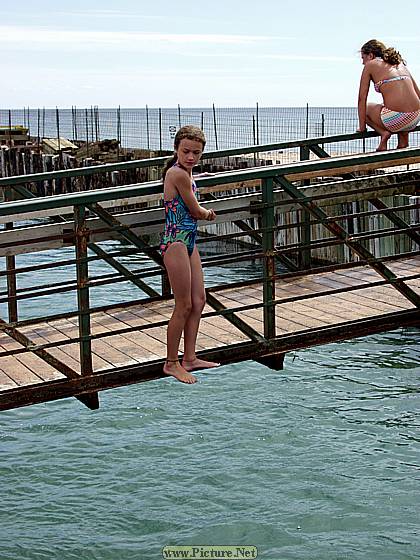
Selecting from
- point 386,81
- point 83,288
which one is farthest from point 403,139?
point 83,288

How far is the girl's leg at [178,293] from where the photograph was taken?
24.9ft

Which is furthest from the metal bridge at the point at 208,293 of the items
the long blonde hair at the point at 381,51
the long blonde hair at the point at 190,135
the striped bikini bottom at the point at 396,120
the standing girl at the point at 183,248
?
the long blonde hair at the point at 381,51

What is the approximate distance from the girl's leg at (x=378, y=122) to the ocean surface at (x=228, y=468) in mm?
3685

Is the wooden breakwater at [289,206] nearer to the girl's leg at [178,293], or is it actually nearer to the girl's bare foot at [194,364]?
the girl's leg at [178,293]

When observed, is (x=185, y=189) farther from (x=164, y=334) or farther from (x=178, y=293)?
(x=164, y=334)

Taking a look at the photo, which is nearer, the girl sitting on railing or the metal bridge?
the metal bridge

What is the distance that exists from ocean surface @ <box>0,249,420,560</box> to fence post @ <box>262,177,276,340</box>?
2.78 meters

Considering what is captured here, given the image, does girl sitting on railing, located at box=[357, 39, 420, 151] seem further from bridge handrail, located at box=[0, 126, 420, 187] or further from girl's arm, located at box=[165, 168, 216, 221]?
girl's arm, located at box=[165, 168, 216, 221]

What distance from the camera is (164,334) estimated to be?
8.66 metres

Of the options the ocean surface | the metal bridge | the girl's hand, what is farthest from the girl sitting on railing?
the ocean surface

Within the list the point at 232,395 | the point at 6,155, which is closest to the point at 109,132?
the point at 6,155

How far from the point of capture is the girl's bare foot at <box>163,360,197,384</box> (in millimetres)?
7590

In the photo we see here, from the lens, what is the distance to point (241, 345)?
8.00 meters

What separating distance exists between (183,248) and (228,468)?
201 inches
